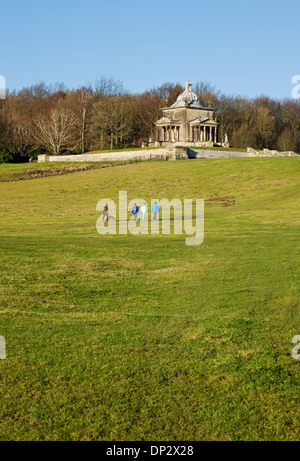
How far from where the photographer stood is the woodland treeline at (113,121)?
10406 cm

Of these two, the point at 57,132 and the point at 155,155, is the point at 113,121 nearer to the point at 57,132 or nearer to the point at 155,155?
the point at 57,132

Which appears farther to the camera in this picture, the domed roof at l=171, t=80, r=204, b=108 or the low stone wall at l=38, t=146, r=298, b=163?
the domed roof at l=171, t=80, r=204, b=108

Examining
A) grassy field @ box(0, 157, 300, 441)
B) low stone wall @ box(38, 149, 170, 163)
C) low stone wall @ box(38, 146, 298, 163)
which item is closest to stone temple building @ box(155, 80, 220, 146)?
low stone wall @ box(38, 146, 298, 163)

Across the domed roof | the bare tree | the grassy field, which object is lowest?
the grassy field

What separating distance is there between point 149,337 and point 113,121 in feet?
327

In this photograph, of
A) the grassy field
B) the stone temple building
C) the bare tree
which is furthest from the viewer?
the stone temple building

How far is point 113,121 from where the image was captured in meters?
107

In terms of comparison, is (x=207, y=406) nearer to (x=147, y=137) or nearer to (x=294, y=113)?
(x=147, y=137)

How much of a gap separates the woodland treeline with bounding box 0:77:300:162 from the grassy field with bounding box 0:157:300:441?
7877 centimetres

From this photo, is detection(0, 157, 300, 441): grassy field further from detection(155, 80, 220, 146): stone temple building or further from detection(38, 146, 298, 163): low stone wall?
detection(155, 80, 220, 146): stone temple building

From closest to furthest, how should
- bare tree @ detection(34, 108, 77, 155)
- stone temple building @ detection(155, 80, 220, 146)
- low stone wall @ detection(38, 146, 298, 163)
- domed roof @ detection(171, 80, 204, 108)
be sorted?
low stone wall @ detection(38, 146, 298, 163)
bare tree @ detection(34, 108, 77, 155)
stone temple building @ detection(155, 80, 220, 146)
domed roof @ detection(171, 80, 204, 108)

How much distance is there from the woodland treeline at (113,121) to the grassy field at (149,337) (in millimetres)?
78767

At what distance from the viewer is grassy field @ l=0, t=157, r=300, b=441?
23.9 ft

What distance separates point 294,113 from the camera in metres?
134
